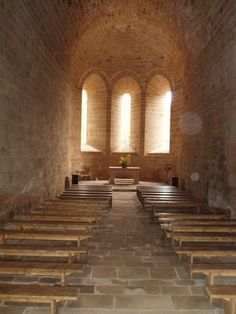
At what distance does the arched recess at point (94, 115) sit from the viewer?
13820 mm

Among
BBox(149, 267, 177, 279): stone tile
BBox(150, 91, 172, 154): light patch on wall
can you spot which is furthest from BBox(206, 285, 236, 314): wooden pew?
BBox(150, 91, 172, 154): light patch on wall

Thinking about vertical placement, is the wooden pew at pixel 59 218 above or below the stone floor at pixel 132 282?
above

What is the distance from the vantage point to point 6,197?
464 centimetres

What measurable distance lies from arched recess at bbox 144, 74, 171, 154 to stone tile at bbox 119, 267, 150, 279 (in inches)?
410

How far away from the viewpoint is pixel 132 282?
3193 mm

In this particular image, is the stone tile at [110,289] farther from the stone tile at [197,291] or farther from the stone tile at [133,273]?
the stone tile at [197,291]

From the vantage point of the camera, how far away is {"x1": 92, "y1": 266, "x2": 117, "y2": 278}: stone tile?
336 cm

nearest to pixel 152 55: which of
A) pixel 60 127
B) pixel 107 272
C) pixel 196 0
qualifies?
pixel 196 0

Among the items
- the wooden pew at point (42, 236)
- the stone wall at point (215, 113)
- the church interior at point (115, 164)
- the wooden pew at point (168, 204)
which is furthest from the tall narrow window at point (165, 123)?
the wooden pew at point (42, 236)

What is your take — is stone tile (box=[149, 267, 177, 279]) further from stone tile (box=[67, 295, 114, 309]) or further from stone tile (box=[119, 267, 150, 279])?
stone tile (box=[67, 295, 114, 309])

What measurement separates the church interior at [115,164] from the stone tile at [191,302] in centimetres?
1

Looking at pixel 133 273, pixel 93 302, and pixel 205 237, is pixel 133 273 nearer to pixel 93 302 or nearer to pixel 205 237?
pixel 93 302

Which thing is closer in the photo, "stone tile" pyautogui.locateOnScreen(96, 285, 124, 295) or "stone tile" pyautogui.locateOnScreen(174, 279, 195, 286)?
"stone tile" pyautogui.locateOnScreen(96, 285, 124, 295)

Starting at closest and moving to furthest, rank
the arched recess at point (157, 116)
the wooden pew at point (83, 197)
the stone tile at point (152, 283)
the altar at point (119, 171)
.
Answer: the stone tile at point (152, 283), the wooden pew at point (83, 197), the altar at point (119, 171), the arched recess at point (157, 116)
